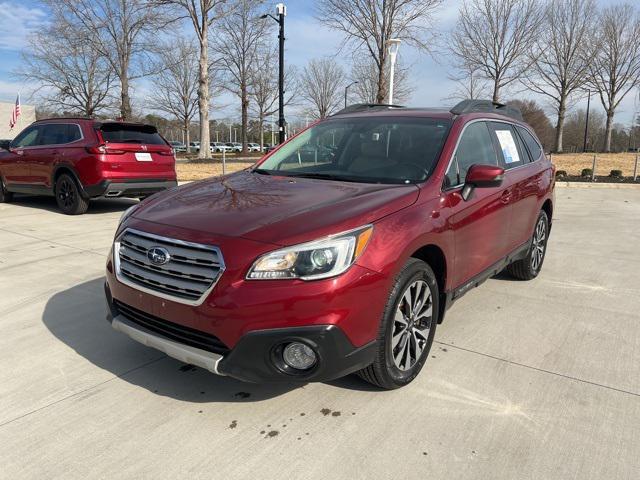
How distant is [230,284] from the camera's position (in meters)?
2.44

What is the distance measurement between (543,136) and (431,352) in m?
80.3

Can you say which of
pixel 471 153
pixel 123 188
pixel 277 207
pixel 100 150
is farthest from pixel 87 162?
pixel 471 153

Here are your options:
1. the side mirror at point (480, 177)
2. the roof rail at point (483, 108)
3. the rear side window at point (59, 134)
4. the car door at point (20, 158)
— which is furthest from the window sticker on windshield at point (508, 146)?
the car door at point (20, 158)

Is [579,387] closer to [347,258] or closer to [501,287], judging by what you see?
[347,258]

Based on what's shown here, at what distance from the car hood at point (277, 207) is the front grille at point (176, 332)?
525 mm

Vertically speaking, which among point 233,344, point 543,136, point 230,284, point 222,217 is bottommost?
point 233,344

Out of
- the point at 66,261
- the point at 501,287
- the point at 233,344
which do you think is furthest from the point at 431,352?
the point at 66,261

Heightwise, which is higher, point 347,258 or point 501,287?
point 347,258

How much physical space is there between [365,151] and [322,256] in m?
1.59

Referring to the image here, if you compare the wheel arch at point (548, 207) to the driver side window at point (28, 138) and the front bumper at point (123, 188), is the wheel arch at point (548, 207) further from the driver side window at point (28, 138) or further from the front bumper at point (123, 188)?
the driver side window at point (28, 138)

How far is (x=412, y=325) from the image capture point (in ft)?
9.91

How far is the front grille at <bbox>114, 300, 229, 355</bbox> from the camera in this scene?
255 cm

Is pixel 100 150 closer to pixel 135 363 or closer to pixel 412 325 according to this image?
pixel 135 363

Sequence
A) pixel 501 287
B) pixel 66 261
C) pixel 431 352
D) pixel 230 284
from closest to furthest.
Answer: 1. pixel 230 284
2. pixel 431 352
3. pixel 501 287
4. pixel 66 261
